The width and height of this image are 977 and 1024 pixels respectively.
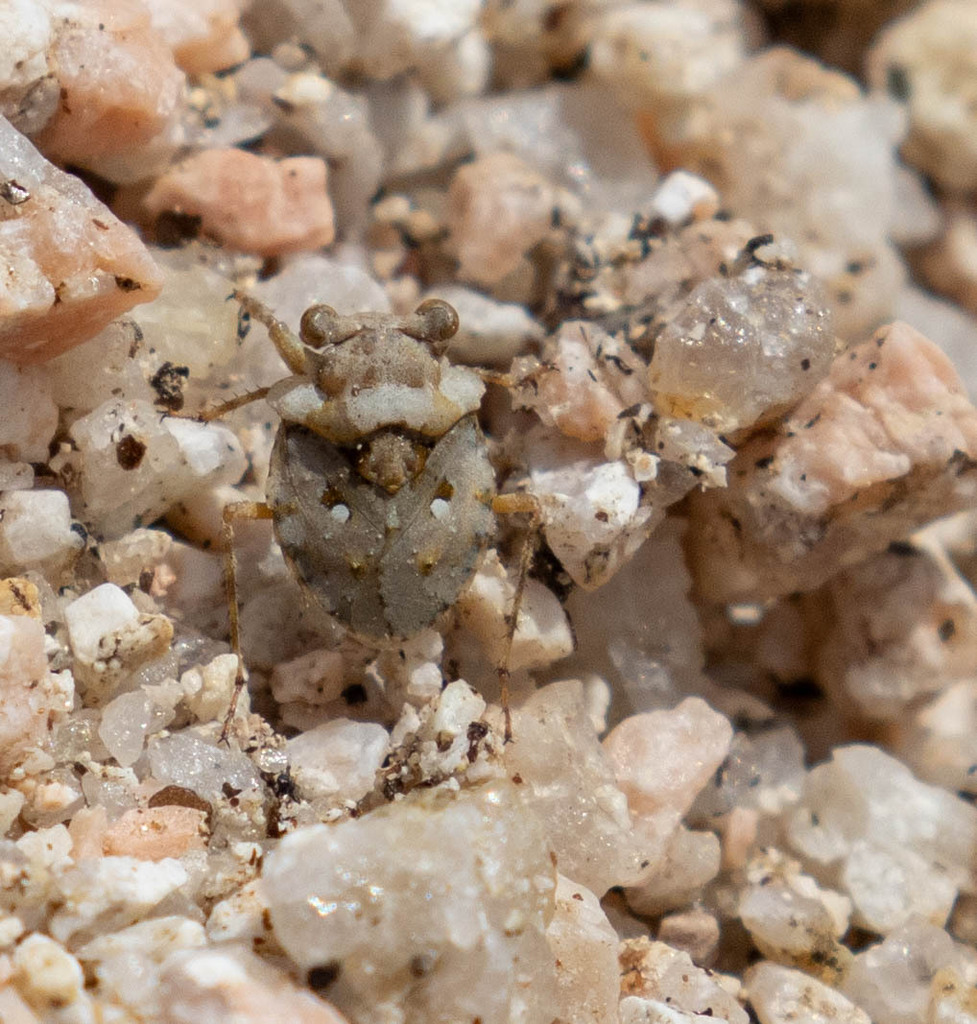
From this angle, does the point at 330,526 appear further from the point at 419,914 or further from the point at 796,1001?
the point at 796,1001

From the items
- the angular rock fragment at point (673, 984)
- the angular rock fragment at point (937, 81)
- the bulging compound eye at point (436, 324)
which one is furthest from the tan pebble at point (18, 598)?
the angular rock fragment at point (937, 81)

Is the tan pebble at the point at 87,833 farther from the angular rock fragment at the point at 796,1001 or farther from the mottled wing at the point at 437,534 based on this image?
the angular rock fragment at the point at 796,1001

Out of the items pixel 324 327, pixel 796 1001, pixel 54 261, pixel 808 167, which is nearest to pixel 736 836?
pixel 796 1001

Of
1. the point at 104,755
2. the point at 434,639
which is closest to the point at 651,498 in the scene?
the point at 434,639

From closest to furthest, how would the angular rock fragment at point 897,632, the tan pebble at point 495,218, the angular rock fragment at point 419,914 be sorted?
the angular rock fragment at point 419,914
the angular rock fragment at point 897,632
the tan pebble at point 495,218

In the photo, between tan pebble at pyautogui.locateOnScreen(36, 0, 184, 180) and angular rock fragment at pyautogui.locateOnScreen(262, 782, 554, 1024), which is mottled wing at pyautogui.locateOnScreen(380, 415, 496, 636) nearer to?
angular rock fragment at pyautogui.locateOnScreen(262, 782, 554, 1024)

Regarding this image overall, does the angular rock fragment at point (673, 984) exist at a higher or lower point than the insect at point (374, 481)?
lower
